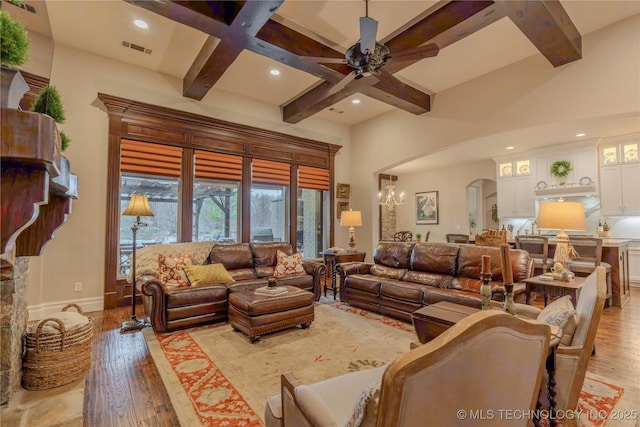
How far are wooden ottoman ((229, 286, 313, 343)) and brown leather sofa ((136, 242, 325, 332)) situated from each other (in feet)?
1.06

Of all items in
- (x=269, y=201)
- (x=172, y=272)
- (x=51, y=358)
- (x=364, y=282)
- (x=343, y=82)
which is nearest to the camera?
(x=51, y=358)

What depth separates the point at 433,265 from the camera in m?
4.24

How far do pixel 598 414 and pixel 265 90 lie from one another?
5766 mm

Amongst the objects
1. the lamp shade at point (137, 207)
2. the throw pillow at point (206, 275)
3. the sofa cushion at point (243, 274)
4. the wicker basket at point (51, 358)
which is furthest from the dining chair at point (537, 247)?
the wicker basket at point (51, 358)

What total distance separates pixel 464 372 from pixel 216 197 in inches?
210

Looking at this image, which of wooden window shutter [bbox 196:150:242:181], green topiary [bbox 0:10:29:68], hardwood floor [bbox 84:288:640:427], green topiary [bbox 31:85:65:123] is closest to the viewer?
green topiary [bbox 0:10:29:68]

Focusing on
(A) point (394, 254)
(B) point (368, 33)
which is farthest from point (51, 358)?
(A) point (394, 254)

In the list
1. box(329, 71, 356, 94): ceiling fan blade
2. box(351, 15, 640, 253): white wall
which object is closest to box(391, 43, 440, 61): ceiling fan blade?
box(329, 71, 356, 94): ceiling fan blade

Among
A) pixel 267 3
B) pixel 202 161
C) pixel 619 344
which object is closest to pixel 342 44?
pixel 267 3

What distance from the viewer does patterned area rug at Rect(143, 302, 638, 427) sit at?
2052 mm

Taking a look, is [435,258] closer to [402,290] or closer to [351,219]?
[402,290]

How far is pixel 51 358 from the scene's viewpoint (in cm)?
225

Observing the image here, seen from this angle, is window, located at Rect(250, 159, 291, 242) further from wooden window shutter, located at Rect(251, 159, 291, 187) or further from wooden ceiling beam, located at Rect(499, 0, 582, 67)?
wooden ceiling beam, located at Rect(499, 0, 582, 67)

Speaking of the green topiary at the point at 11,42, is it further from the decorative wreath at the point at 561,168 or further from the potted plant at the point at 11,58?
the decorative wreath at the point at 561,168
